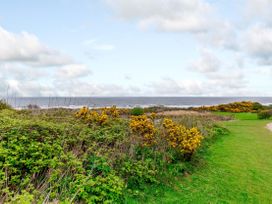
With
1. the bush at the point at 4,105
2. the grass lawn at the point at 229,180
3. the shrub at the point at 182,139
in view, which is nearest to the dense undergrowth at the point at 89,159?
the shrub at the point at 182,139

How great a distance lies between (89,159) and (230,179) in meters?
3.14

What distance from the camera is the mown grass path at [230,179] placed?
236 inches

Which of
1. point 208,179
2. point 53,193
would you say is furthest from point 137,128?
point 53,193

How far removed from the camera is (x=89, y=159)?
593 cm

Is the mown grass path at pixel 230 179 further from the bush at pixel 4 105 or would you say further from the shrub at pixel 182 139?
the bush at pixel 4 105

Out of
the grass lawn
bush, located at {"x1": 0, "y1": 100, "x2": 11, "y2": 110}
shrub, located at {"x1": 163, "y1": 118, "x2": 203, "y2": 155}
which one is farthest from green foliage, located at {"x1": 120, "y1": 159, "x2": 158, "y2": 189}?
bush, located at {"x1": 0, "y1": 100, "x2": 11, "y2": 110}

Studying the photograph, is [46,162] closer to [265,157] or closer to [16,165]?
[16,165]

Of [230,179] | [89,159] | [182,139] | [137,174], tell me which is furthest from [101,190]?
[230,179]

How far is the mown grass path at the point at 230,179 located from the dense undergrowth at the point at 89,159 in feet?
1.27

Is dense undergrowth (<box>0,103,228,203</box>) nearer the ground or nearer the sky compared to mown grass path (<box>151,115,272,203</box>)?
nearer the sky

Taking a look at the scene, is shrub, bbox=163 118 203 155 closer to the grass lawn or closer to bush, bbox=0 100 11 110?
the grass lawn

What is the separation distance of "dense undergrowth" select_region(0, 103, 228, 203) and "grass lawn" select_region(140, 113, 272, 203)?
35 centimetres

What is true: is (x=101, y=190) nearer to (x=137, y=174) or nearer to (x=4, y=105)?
(x=137, y=174)

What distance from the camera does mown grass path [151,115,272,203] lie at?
5984 millimetres
